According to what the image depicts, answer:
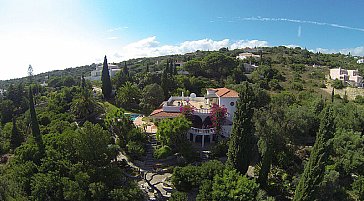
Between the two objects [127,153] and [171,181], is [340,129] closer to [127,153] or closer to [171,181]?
[171,181]

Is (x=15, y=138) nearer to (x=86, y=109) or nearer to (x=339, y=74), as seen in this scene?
(x=86, y=109)

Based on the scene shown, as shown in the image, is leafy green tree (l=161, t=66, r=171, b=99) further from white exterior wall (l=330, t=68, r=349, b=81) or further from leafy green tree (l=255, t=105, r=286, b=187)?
white exterior wall (l=330, t=68, r=349, b=81)

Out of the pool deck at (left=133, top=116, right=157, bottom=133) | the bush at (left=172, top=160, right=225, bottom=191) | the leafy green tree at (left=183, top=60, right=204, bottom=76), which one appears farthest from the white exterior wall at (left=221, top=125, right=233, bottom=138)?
the leafy green tree at (left=183, top=60, right=204, bottom=76)

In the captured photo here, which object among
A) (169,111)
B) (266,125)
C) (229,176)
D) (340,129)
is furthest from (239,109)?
(340,129)

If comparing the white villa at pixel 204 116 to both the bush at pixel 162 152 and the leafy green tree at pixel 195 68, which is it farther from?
the leafy green tree at pixel 195 68

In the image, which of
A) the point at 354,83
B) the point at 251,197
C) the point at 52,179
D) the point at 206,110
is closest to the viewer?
the point at 251,197

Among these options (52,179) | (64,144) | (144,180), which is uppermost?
(64,144)

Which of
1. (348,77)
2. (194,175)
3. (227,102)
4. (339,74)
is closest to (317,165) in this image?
(194,175)
